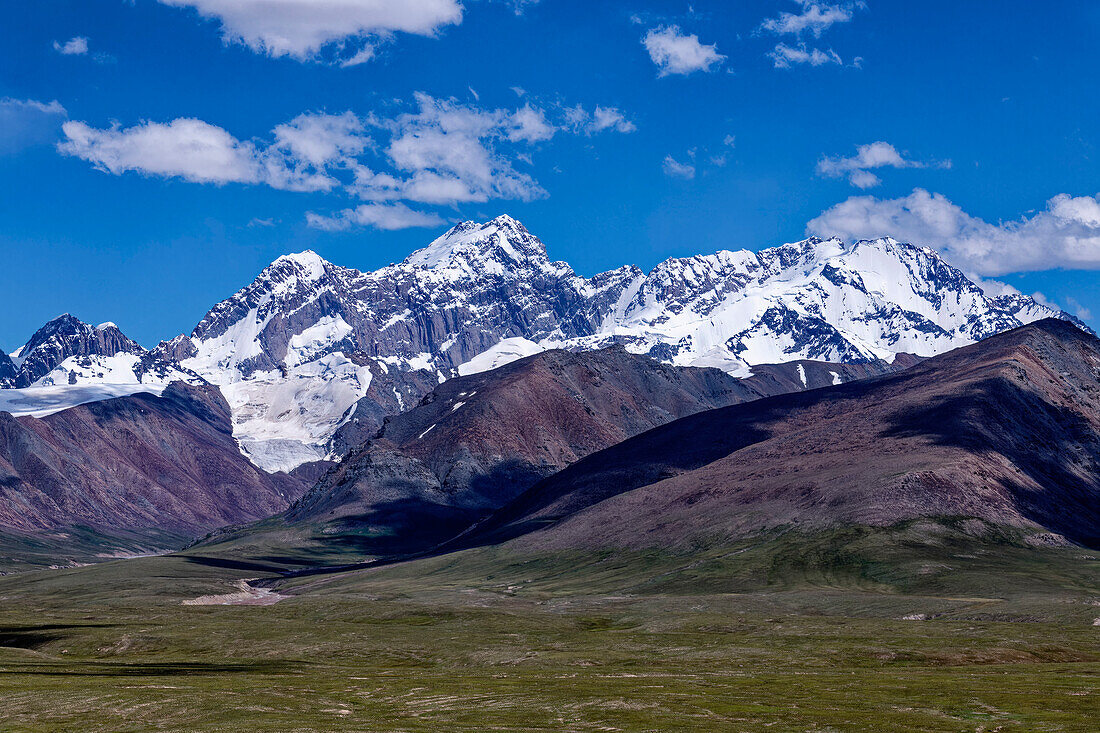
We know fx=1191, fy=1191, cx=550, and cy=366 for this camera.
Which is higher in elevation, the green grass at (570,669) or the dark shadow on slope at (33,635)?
the dark shadow on slope at (33,635)

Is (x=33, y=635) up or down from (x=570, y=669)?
up

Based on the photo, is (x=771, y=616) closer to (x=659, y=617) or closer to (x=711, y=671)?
(x=659, y=617)

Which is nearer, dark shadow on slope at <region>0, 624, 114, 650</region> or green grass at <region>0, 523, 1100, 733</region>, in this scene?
green grass at <region>0, 523, 1100, 733</region>

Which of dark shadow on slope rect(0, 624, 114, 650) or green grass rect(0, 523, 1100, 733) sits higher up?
dark shadow on slope rect(0, 624, 114, 650)

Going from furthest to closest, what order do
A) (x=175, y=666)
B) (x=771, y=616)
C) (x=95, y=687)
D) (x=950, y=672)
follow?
(x=771, y=616) → (x=175, y=666) → (x=950, y=672) → (x=95, y=687)

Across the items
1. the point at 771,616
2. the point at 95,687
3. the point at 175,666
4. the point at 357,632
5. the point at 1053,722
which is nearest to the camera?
the point at 1053,722

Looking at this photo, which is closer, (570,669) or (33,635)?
(570,669)

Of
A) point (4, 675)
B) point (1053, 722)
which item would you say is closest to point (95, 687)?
point (4, 675)

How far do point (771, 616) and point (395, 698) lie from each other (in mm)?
99814

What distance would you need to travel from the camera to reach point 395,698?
96.4 meters

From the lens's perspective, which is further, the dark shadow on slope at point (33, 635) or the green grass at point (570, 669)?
the dark shadow on slope at point (33, 635)

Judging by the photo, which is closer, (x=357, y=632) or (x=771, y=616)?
(x=357, y=632)

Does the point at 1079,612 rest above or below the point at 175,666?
below

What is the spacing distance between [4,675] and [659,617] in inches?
4158
